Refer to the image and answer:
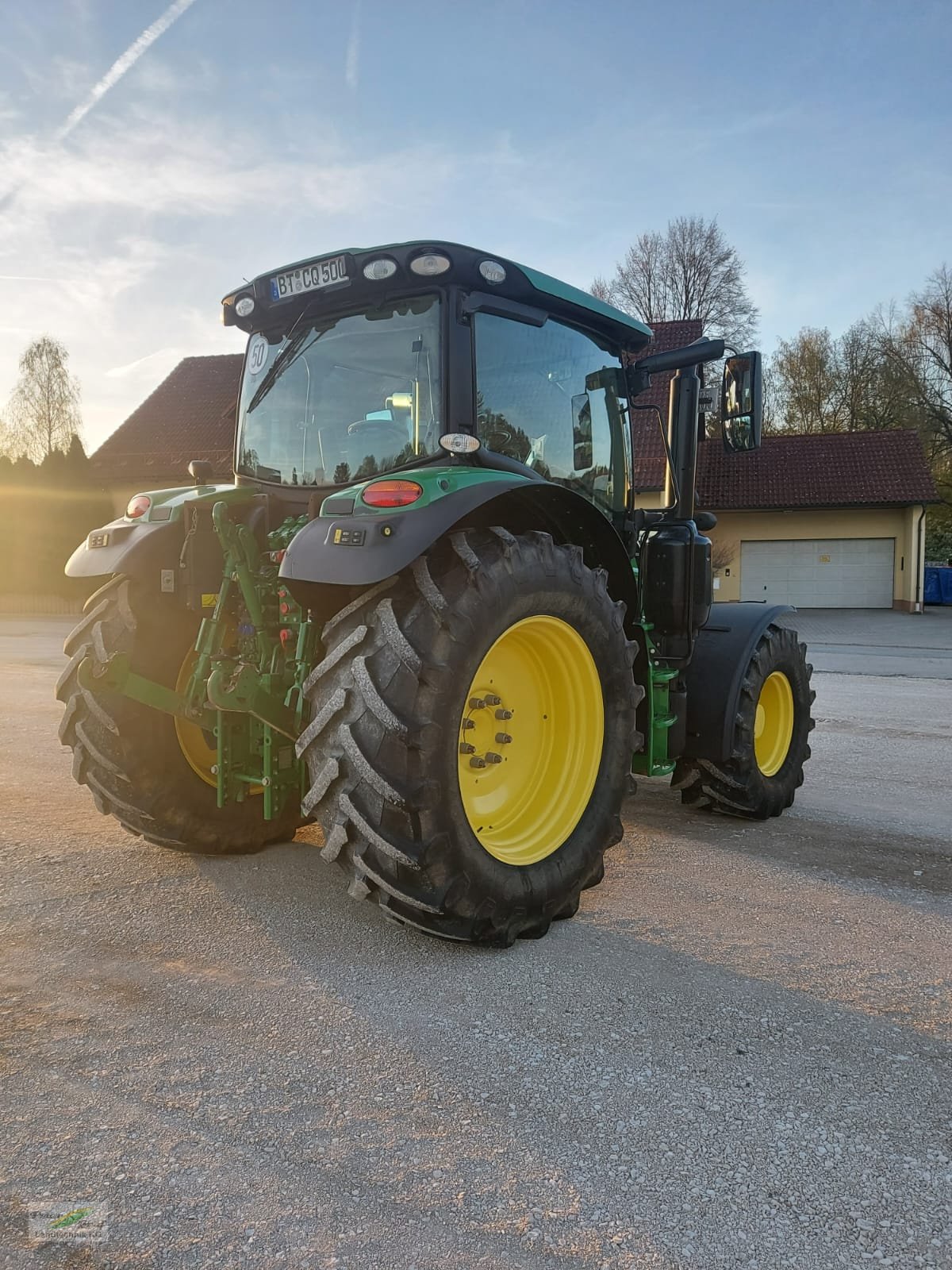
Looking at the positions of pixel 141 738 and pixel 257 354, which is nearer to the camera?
pixel 141 738

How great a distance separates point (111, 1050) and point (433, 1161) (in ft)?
3.13

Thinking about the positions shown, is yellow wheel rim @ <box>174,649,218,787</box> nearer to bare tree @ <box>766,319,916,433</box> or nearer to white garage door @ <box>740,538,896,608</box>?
white garage door @ <box>740,538,896,608</box>

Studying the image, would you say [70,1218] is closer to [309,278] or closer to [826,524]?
[309,278]

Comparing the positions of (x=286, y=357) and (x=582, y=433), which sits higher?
(x=286, y=357)

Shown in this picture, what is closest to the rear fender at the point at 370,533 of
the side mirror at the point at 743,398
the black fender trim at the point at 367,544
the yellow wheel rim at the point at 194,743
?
the black fender trim at the point at 367,544

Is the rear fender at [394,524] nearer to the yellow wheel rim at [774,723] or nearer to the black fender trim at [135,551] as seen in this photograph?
the black fender trim at [135,551]

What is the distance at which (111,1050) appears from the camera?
2416mm

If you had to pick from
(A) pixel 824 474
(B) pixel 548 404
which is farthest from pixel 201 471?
(A) pixel 824 474

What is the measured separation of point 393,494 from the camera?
2916 mm

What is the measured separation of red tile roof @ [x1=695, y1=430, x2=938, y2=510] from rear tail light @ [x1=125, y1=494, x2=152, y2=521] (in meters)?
23.4

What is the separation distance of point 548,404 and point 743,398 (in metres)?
0.88

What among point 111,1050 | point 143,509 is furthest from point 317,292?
point 111,1050

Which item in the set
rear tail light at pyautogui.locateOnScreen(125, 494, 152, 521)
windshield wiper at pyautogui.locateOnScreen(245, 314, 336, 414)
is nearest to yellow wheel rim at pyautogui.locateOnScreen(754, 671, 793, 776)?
windshield wiper at pyautogui.locateOnScreen(245, 314, 336, 414)

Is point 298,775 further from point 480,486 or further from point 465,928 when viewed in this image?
point 480,486
